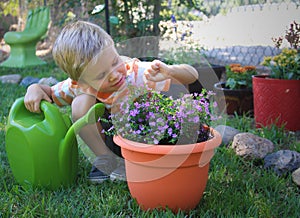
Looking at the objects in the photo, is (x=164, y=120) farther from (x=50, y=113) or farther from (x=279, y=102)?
(x=279, y=102)

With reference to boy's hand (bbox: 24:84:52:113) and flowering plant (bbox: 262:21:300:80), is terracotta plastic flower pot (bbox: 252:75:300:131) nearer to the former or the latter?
flowering plant (bbox: 262:21:300:80)

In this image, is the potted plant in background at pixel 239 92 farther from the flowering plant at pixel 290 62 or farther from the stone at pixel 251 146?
the stone at pixel 251 146

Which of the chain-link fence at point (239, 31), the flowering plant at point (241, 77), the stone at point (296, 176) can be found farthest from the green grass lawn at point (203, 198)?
the chain-link fence at point (239, 31)

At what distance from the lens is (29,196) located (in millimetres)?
1529

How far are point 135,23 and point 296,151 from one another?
2737 mm

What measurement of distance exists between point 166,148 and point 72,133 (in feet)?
1.54

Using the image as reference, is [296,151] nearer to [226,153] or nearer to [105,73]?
[226,153]

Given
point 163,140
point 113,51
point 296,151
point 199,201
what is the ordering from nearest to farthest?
1. point 163,140
2. point 199,201
3. point 113,51
4. point 296,151

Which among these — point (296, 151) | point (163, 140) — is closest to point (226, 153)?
point (296, 151)

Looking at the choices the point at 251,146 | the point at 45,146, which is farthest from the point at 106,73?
the point at 251,146

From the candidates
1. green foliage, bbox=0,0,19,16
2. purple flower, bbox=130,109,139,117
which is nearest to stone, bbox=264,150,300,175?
purple flower, bbox=130,109,139,117

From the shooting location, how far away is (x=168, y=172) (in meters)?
1.29

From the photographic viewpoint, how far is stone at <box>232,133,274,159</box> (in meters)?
1.88

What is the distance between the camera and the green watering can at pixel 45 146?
5.08 feet
